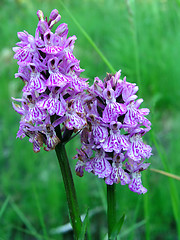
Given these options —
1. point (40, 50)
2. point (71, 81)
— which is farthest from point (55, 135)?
point (40, 50)

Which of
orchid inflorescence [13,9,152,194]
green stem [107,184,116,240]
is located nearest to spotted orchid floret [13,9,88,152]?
orchid inflorescence [13,9,152,194]

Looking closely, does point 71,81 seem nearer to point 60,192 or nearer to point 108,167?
point 108,167

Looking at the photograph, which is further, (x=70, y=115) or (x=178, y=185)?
(x=178, y=185)

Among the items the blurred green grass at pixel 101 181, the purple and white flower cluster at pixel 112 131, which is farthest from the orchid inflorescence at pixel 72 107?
the blurred green grass at pixel 101 181

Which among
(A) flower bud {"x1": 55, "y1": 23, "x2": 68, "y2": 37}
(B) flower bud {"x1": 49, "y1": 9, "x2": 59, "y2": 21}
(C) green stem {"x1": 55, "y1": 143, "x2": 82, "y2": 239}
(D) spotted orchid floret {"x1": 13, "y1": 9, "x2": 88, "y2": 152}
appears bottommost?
(C) green stem {"x1": 55, "y1": 143, "x2": 82, "y2": 239}

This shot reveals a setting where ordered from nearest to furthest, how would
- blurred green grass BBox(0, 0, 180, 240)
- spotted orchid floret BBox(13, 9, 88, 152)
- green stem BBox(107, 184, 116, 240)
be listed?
spotted orchid floret BBox(13, 9, 88, 152)
green stem BBox(107, 184, 116, 240)
blurred green grass BBox(0, 0, 180, 240)

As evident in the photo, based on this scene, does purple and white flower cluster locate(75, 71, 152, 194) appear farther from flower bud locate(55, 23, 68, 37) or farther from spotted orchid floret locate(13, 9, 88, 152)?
flower bud locate(55, 23, 68, 37)

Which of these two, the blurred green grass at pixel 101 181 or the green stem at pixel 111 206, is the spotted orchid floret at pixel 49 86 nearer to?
the green stem at pixel 111 206
